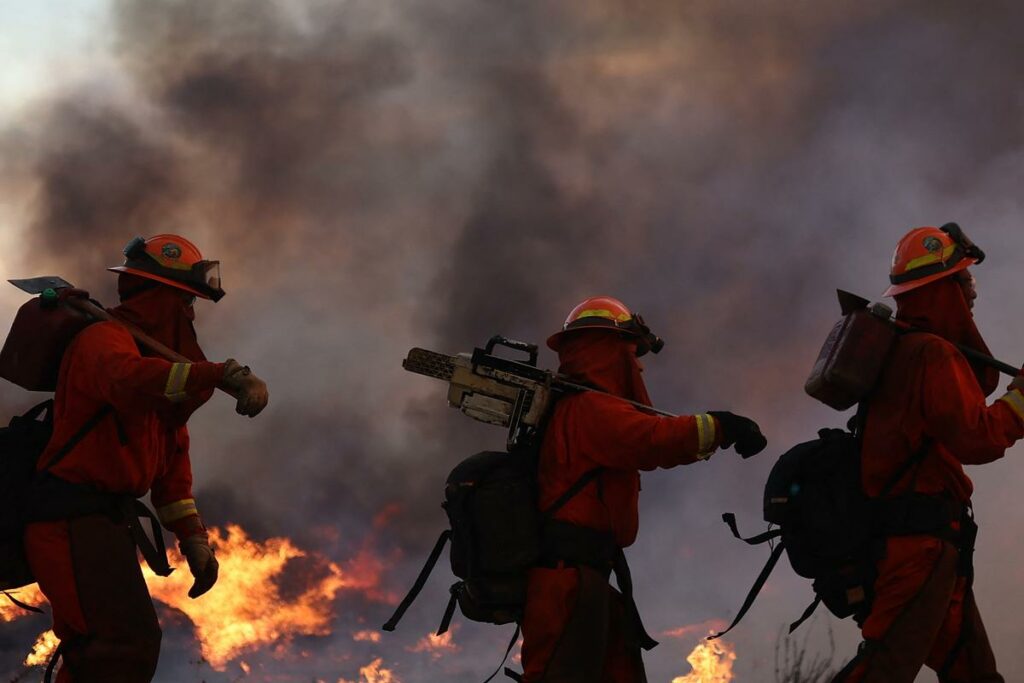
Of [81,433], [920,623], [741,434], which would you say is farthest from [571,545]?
[81,433]

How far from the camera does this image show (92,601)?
641cm

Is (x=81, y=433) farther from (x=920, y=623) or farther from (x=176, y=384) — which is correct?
(x=920, y=623)

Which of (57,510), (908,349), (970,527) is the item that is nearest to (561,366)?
(908,349)

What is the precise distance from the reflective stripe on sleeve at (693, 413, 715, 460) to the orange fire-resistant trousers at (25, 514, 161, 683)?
138 inches

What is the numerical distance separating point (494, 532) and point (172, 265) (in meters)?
2.77

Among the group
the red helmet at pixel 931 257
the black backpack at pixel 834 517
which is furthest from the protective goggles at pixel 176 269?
the red helmet at pixel 931 257

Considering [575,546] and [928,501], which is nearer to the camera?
[928,501]

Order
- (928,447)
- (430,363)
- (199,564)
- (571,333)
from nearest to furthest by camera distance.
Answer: (928,447)
(199,564)
(430,363)
(571,333)

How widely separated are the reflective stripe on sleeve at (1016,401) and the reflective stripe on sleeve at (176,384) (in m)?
4.87

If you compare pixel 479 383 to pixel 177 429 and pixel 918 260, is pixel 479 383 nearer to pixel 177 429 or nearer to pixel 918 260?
pixel 177 429

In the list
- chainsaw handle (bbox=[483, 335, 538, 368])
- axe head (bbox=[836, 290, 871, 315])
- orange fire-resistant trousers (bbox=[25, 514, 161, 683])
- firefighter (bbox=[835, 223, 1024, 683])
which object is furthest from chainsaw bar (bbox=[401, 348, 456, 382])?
firefighter (bbox=[835, 223, 1024, 683])

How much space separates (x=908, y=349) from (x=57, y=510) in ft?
17.2

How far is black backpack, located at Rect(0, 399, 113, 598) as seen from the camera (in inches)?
257

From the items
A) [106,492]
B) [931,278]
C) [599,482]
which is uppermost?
[931,278]
